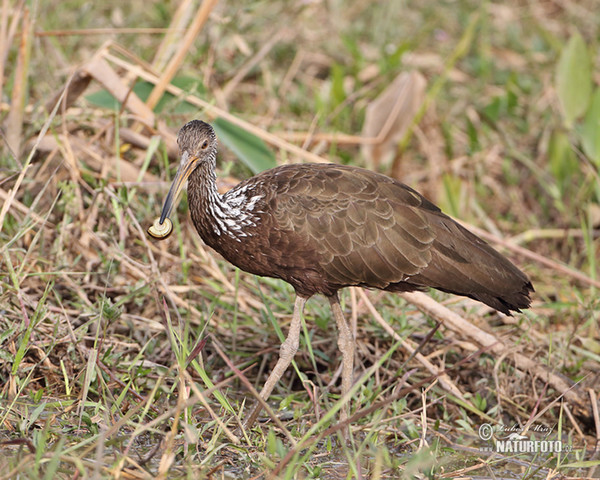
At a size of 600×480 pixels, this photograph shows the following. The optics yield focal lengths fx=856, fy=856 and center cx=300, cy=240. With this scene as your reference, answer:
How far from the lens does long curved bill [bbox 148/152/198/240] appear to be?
4.18 meters

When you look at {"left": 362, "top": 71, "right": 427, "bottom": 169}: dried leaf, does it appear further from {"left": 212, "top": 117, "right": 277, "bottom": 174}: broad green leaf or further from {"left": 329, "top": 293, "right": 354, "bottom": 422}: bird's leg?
{"left": 329, "top": 293, "right": 354, "bottom": 422}: bird's leg

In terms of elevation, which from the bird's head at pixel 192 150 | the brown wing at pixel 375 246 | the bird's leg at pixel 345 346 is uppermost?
the bird's head at pixel 192 150

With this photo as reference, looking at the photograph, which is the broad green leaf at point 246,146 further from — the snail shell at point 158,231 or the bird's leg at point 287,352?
the snail shell at point 158,231

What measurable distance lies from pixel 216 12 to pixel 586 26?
431 centimetres

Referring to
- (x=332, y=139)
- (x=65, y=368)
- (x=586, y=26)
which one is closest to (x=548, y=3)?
(x=586, y=26)

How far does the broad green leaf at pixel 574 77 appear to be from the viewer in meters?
6.88

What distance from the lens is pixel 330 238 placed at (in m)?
4.44

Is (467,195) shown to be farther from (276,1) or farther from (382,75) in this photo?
(276,1)

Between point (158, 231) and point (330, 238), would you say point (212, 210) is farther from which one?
point (330, 238)

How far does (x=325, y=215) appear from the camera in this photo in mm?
4457

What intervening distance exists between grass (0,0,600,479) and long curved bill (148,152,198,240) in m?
0.40

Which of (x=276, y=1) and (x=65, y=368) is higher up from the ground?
(x=276, y=1)

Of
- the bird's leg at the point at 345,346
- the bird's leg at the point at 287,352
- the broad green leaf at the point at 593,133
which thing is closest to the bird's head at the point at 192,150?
the bird's leg at the point at 287,352

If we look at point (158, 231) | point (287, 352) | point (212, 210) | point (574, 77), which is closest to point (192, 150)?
point (212, 210)
